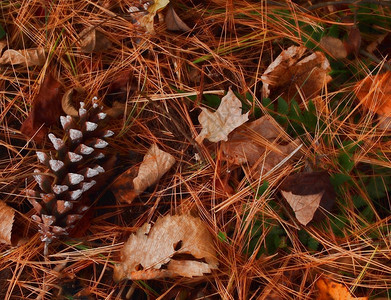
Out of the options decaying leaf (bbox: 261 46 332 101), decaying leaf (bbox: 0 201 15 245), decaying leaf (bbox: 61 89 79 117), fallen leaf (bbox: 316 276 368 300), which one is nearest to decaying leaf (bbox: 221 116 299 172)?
decaying leaf (bbox: 261 46 332 101)

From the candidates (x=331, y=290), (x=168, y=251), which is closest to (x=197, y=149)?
(x=168, y=251)

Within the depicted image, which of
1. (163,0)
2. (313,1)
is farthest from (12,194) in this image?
(313,1)

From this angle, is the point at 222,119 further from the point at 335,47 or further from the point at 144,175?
the point at 335,47

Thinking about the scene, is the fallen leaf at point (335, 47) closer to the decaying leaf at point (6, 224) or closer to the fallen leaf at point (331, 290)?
the fallen leaf at point (331, 290)

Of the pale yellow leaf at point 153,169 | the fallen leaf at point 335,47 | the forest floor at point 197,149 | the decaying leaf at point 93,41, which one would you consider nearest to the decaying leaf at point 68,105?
the forest floor at point 197,149

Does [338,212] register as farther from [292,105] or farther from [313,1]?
[313,1]

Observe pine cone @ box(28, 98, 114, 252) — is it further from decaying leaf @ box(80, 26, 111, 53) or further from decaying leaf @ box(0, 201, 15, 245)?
decaying leaf @ box(80, 26, 111, 53)
